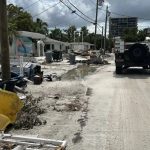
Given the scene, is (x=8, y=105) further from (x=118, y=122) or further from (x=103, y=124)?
(x=118, y=122)

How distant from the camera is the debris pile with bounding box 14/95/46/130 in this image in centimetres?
902

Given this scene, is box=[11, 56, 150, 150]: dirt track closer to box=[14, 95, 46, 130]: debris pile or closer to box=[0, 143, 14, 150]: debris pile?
box=[14, 95, 46, 130]: debris pile

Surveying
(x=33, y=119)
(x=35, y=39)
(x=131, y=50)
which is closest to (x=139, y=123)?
(x=33, y=119)

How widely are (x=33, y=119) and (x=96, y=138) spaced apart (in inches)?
77.4

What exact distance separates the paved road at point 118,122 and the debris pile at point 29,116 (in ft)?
3.72

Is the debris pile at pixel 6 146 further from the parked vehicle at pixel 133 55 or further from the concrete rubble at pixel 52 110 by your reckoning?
the parked vehicle at pixel 133 55

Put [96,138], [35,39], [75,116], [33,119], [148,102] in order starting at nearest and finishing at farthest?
1. [96,138]
2. [33,119]
3. [75,116]
4. [148,102]
5. [35,39]

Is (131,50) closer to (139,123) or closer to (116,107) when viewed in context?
(116,107)

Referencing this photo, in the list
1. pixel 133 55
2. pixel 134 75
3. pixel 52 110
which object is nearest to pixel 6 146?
pixel 52 110

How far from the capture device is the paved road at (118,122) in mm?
7760

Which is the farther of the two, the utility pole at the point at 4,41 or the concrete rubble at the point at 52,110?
the utility pole at the point at 4,41

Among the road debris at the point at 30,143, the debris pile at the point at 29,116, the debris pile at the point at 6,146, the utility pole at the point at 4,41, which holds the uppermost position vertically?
the utility pole at the point at 4,41

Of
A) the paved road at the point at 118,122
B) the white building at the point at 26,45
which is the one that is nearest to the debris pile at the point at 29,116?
the paved road at the point at 118,122

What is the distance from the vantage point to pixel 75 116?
10.4 metres
